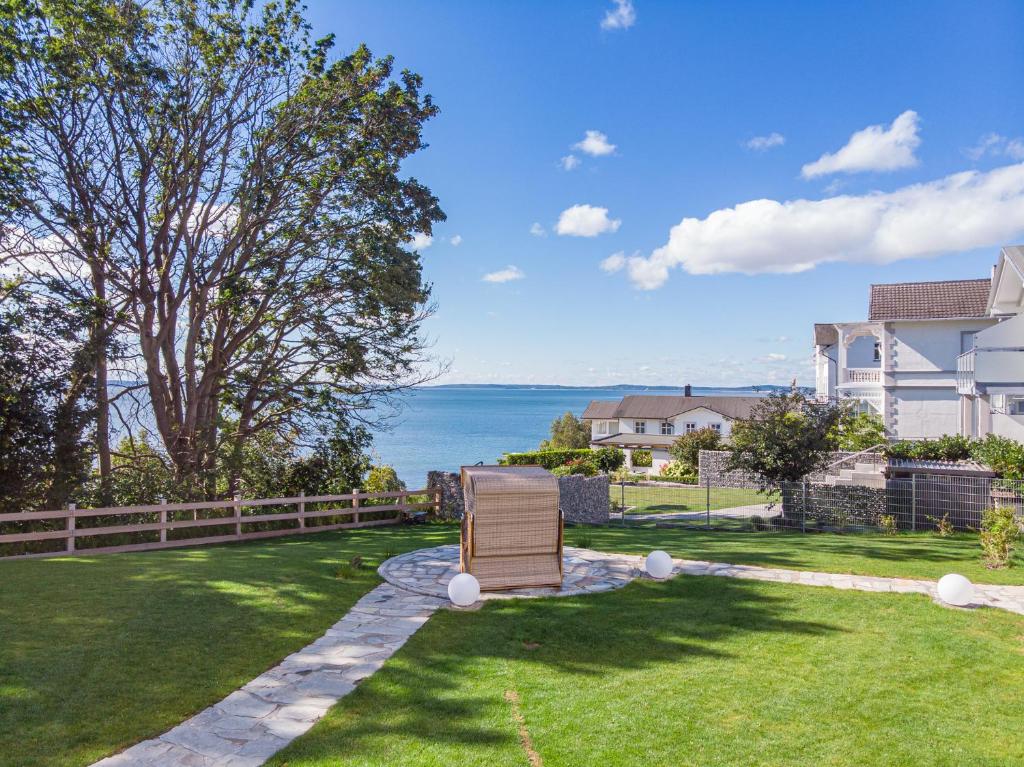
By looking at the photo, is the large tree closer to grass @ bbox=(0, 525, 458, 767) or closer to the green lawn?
the green lawn

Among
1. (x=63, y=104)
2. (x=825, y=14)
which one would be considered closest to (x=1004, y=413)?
(x=825, y=14)

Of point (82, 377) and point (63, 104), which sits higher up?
point (63, 104)

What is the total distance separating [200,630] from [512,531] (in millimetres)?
4281

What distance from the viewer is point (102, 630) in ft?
23.3

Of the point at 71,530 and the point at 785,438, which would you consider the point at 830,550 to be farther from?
the point at 71,530

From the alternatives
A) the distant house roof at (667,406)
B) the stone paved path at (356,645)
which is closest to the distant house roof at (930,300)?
the stone paved path at (356,645)

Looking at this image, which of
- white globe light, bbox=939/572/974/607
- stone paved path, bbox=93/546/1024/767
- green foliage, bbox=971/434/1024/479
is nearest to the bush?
green foliage, bbox=971/434/1024/479

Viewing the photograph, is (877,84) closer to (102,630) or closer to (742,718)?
(742,718)

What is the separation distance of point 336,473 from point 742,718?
16.8 metres

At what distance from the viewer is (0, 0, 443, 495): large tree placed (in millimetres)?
16031

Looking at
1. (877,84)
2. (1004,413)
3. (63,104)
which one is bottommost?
(1004,413)

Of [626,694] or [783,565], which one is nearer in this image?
[626,694]

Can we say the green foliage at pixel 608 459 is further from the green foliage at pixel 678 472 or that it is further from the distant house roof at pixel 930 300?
the distant house roof at pixel 930 300

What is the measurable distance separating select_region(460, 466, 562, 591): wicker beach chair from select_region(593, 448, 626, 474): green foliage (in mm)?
36168
